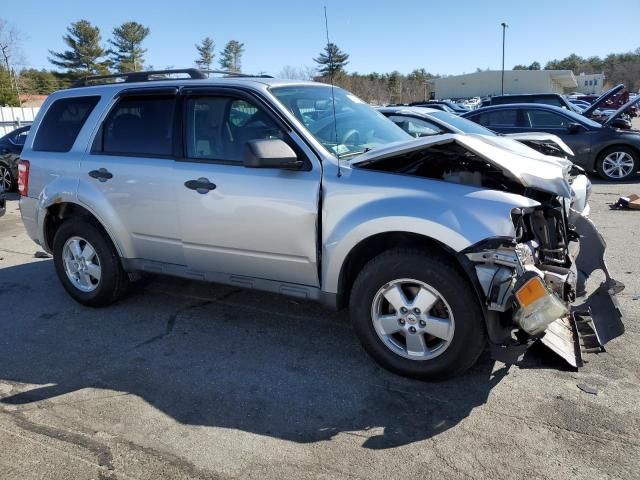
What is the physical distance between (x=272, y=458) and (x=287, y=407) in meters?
0.49

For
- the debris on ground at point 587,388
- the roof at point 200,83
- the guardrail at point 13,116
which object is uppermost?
the guardrail at point 13,116

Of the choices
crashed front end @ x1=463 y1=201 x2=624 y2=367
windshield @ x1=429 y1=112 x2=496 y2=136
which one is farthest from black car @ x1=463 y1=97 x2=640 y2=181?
crashed front end @ x1=463 y1=201 x2=624 y2=367

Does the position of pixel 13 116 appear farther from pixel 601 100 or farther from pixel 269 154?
pixel 269 154

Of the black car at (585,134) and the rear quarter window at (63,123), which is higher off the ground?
the rear quarter window at (63,123)

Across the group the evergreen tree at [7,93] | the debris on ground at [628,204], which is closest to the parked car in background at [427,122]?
the debris on ground at [628,204]

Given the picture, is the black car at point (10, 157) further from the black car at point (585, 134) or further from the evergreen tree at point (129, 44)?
the evergreen tree at point (129, 44)

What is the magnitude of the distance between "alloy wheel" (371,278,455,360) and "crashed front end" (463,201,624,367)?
31cm

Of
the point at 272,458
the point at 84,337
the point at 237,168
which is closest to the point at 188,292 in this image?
the point at 84,337

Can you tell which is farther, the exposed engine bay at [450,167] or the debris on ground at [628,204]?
the debris on ground at [628,204]

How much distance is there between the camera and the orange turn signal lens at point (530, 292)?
9.51 feet

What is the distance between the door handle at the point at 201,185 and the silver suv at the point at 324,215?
0.03ft

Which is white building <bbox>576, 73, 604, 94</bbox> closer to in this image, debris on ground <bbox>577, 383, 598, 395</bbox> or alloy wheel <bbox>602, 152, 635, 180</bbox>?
alloy wheel <bbox>602, 152, 635, 180</bbox>

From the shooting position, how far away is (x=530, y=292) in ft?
9.58

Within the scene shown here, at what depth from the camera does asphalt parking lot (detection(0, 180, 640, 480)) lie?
2.70 metres
